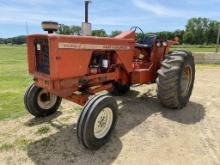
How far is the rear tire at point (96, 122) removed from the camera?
4.05 meters

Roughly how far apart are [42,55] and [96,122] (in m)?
1.44

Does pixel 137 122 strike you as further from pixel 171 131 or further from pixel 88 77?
pixel 88 77

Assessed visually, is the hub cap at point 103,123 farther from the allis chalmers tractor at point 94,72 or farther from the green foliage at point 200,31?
the green foliage at point 200,31

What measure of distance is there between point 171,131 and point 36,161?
7.96 feet

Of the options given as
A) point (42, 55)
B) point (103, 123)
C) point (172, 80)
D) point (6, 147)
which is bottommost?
point (6, 147)

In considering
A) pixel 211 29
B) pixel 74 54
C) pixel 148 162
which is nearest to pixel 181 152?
pixel 148 162

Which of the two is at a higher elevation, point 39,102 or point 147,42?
point 147,42

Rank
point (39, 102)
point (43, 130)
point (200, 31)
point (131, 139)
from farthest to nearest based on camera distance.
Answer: point (200, 31) → point (39, 102) → point (43, 130) → point (131, 139)

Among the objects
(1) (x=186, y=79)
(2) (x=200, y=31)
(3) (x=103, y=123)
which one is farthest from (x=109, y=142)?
(2) (x=200, y=31)

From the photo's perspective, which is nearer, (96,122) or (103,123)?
(96,122)

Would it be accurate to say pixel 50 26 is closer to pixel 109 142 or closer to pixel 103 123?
pixel 103 123

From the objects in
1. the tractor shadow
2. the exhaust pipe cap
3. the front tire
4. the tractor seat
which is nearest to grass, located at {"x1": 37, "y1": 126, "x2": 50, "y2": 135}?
the tractor shadow

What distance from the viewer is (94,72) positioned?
198 inches

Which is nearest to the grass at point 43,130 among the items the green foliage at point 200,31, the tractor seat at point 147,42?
the tractor seat at point 147,42
